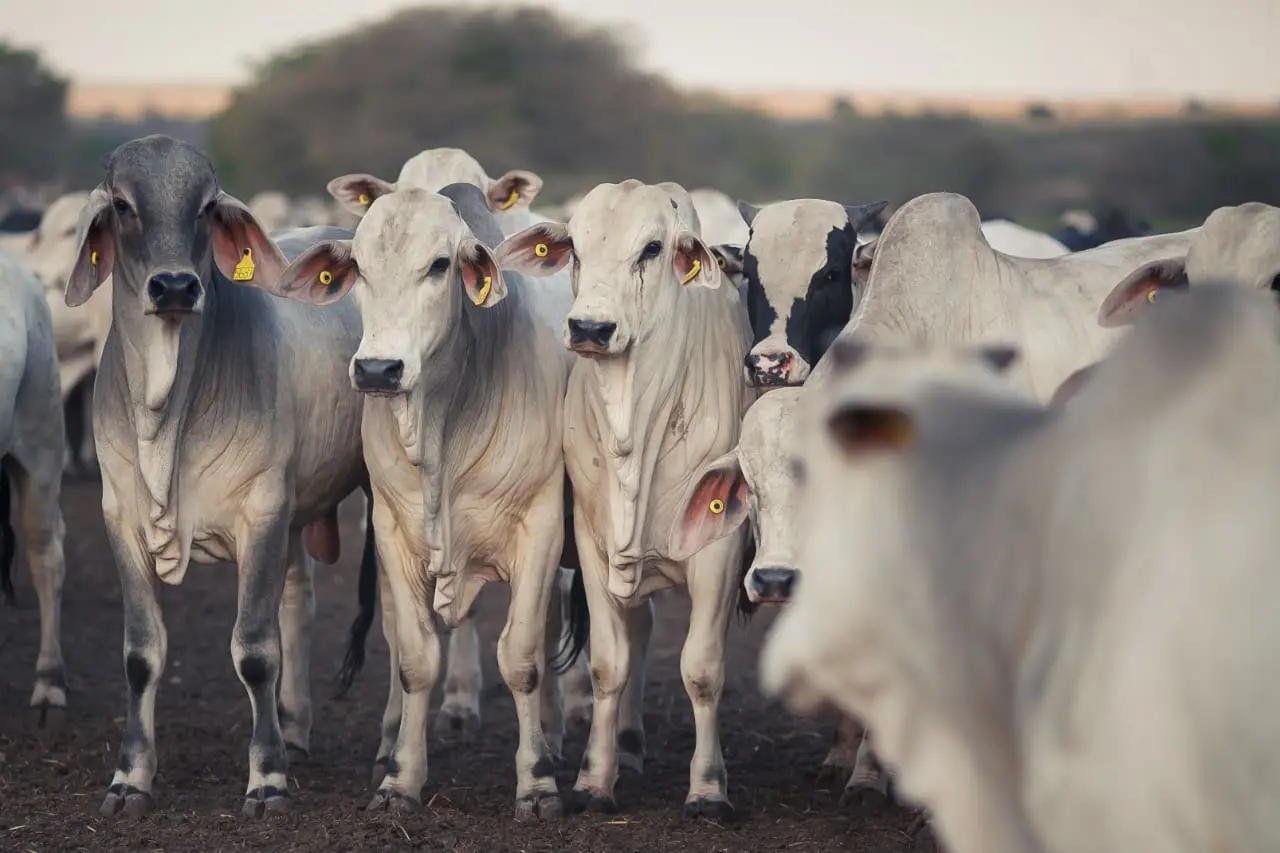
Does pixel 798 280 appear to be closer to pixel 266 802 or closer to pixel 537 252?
pixel 537 252

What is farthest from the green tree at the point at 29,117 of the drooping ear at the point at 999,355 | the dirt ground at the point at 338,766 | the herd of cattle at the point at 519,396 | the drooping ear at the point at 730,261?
the drooping ear at the point at 999,355

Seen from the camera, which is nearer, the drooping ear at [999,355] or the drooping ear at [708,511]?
the drooping ear at [999,355]

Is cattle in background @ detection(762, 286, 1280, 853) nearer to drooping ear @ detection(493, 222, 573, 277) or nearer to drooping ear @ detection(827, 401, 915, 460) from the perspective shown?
drooping ear @ detection(827, 401, 915, 460)

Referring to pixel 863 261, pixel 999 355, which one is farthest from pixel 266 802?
pixel 999 355

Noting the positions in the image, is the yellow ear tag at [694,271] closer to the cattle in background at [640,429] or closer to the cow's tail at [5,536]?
the cattle in background at [640,429]

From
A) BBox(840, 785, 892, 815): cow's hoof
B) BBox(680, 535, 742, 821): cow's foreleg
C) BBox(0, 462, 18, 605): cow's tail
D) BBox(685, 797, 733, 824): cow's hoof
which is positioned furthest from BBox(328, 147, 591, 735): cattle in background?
BBox(0, 462, 18, 605): cow's tail

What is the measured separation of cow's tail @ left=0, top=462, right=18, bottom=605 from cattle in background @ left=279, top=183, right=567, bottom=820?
7.74ft

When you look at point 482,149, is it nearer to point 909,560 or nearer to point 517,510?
point 517,510

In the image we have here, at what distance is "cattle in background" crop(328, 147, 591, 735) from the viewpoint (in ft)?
21.7

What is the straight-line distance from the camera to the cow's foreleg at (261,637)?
19.3ft

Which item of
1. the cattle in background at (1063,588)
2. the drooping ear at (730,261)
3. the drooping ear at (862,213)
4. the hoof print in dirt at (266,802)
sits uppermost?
the drooping ear at (862,213)

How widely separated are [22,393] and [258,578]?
1.86 m

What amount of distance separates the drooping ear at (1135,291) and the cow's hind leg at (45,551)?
4.25 meters

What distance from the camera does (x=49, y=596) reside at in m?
7.54
